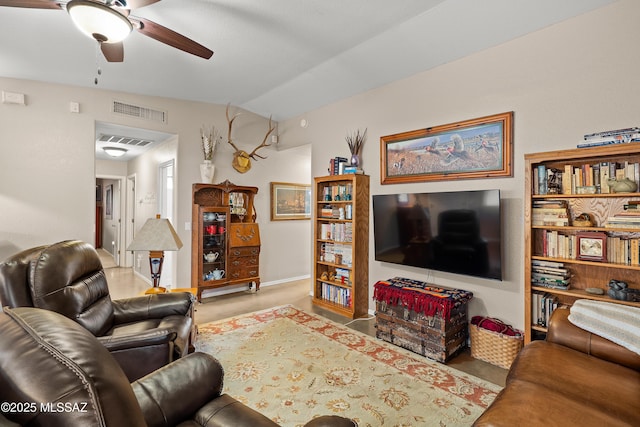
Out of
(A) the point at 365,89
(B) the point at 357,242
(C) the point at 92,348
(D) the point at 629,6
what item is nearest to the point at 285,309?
(B) the point at 357,242

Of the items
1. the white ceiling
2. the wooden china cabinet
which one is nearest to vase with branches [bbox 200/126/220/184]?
the wooden china cabinet

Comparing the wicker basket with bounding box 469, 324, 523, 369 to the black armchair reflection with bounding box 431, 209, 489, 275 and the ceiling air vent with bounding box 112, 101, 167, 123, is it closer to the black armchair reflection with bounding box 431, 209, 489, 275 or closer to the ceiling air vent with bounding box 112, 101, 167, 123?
the black armchair reflection with bounding box 431, 209, 489, 275

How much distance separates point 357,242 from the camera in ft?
12.9

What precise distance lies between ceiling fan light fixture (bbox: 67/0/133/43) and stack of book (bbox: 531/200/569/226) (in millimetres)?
3163

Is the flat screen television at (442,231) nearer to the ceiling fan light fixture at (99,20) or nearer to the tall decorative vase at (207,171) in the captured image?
the tall decorative vase at (207,171)

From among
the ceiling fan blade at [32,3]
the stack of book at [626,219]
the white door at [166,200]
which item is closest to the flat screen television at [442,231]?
the stack of book at [626,219]

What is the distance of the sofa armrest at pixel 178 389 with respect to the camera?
125 cm

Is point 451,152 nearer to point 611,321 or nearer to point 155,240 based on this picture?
point 611,321

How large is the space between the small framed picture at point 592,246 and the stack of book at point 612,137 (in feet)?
2.16

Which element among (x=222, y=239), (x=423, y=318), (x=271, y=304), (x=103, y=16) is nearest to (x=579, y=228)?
(x=423, y=318)

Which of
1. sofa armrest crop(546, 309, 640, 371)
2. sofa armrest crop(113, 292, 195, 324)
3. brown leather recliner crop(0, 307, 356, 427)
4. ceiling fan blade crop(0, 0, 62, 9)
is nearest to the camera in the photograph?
brown leather recliner crop(0, 307, 356, 427)

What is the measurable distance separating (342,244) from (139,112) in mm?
3271

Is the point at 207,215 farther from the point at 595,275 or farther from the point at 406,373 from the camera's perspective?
the point at 595,275

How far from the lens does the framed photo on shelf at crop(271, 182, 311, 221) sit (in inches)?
223
